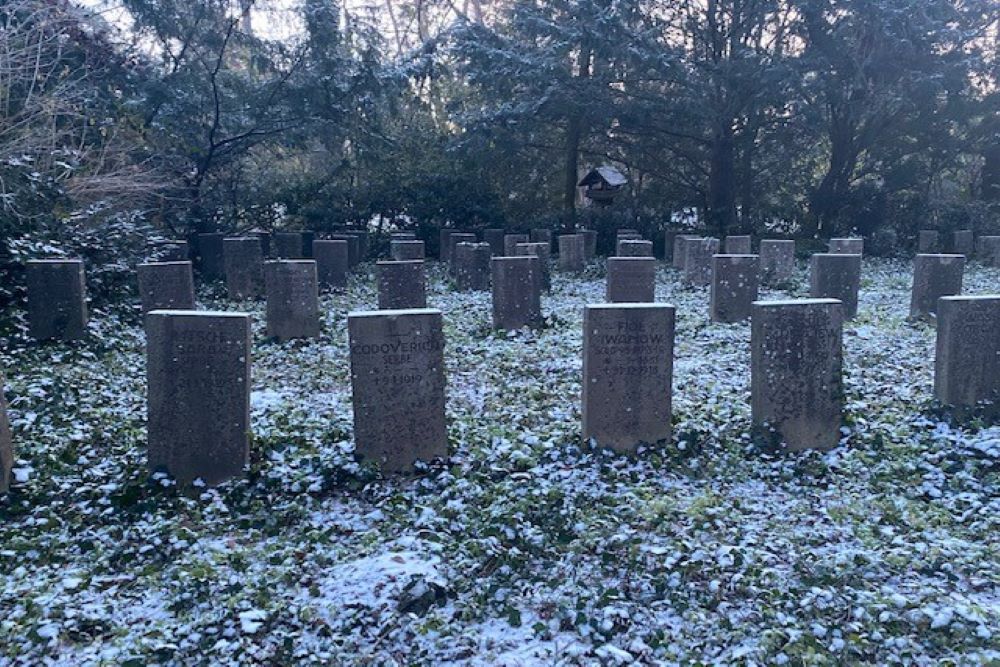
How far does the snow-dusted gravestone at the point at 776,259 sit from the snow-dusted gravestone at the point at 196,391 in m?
13.5

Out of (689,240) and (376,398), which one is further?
(689,240)

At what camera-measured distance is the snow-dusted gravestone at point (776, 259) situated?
671 inches

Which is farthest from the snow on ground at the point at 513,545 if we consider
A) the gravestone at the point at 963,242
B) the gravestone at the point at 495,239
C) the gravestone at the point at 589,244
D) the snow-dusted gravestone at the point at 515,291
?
the gravestone at the point at 963,242

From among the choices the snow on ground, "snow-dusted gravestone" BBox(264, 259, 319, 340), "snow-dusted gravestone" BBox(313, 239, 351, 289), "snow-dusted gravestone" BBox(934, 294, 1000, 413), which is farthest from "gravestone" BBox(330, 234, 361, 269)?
"snow-dusted gravestone" BBox(934, 294, 1000, 413)

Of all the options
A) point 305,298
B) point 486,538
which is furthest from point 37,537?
point 305,298

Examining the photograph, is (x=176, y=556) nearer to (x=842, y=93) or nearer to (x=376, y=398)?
(x=376, y=398)

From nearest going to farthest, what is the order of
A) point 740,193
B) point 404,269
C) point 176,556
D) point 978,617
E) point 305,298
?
point 978,617
point 176,556
point 305,298
point 404,269
point 740,193

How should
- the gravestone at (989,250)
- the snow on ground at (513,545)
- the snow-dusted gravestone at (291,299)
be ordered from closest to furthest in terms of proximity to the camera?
1. the snow on ground at (513,545)
2. the snow-dusted gravestone at (291,299)
3. the gravestone at (989,250)

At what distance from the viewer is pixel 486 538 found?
4.95m

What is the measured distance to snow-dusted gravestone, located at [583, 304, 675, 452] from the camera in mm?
6227

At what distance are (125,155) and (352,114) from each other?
7088mm

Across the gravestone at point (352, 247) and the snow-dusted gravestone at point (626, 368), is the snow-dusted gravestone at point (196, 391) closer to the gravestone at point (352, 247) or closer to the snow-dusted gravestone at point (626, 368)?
the snow-dusted gravestone at point (626, 368)

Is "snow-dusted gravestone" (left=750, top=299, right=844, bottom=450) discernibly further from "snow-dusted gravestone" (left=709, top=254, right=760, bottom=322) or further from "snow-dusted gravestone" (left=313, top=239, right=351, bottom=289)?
"snow-dusted gravestone" (left=313, top=239, right=351, bottom=289)

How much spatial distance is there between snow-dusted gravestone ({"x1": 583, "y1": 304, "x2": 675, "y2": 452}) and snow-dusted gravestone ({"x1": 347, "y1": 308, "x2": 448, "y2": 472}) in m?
1.24
